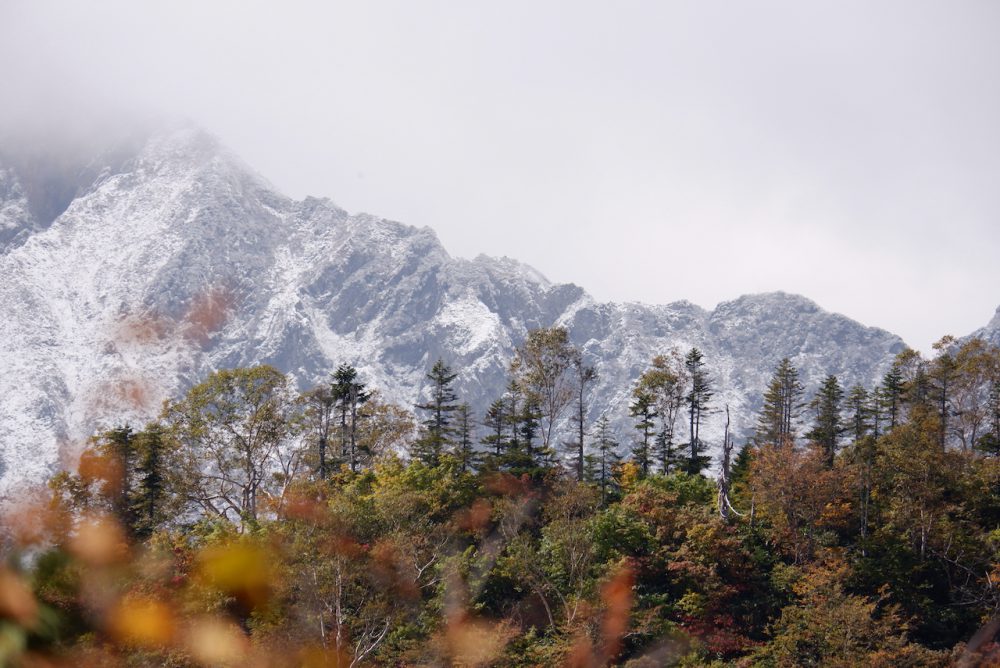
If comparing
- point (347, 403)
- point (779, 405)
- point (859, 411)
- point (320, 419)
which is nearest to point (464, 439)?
point (347, 403)

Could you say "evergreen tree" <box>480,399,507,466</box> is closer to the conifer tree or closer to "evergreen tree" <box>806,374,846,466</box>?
the conifer tree

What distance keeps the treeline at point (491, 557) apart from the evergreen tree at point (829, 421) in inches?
428

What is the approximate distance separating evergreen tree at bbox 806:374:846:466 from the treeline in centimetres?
1088

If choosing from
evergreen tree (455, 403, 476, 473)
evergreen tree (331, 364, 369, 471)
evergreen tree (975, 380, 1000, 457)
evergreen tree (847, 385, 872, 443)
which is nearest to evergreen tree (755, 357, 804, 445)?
evergreen tree (847, 385, 872, 443)

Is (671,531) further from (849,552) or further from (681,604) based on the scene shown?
(849,552)

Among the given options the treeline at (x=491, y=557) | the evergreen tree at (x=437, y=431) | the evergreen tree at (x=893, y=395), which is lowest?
the treeline at (x=491, y=557)

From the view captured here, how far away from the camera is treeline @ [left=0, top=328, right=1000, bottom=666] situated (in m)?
28.1

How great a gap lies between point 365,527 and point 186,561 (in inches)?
384

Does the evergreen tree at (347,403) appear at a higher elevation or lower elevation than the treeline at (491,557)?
higher

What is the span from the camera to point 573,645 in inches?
1204

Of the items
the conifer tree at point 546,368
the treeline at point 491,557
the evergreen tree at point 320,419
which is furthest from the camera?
the conifer tree at point 546,368

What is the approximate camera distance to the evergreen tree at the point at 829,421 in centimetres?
6669

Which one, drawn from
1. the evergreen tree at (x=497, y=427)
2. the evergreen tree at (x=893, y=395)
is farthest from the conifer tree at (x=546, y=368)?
the evergreen tree at (x=893, y=395)

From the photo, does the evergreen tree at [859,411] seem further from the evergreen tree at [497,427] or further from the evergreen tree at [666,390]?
the evergreen tree at [497,427]
